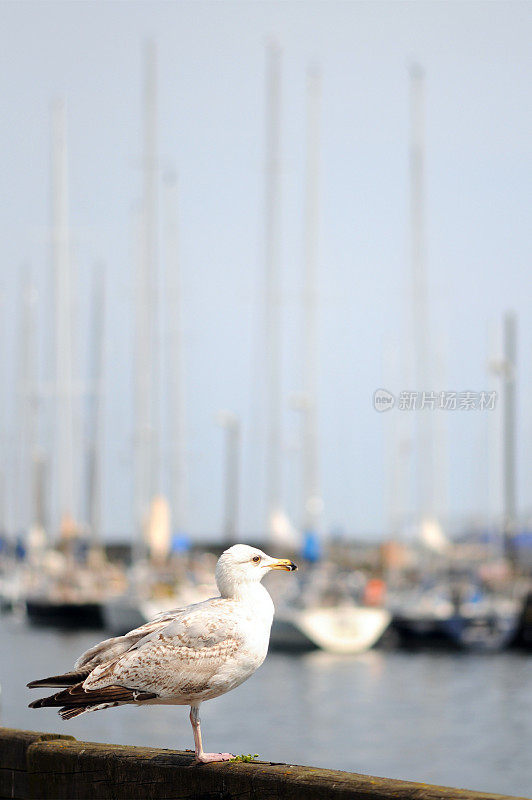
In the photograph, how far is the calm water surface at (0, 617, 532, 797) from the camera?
26.9 m

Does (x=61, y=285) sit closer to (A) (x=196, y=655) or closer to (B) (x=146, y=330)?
(B) (x=146, y=330)

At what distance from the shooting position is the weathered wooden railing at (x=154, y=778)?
223 inches

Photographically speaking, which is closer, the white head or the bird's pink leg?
the white head

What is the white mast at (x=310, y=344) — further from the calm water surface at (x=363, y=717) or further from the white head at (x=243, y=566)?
the white head at (x=243, y=566)

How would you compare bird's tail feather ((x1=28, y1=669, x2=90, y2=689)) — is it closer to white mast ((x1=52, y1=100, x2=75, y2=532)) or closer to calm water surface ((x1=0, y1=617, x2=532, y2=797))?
calm water surface ((x1=0, y1=617, x2=532, y2=797))

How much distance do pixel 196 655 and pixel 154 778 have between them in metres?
0.79

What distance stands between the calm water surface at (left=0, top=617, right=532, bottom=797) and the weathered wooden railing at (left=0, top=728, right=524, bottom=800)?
17374 mm

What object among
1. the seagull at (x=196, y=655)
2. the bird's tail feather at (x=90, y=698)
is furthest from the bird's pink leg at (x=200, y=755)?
the bird's tail feather at (x=90, y=698)

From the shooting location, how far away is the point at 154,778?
642 centimetres

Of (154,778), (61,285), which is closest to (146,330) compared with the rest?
(61,285)

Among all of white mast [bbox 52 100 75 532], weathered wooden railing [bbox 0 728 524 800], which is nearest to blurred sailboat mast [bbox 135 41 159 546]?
white mast [bbox 52 100 75 532]

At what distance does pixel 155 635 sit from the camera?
6.16 m

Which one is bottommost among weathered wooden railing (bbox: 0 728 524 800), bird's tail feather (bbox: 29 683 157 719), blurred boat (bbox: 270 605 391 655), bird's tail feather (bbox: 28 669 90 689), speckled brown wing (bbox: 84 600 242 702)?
blurred boat (bbox: 270 605 391 655)

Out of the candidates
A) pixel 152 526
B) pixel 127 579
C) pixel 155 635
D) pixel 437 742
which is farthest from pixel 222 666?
pixel 127 579
